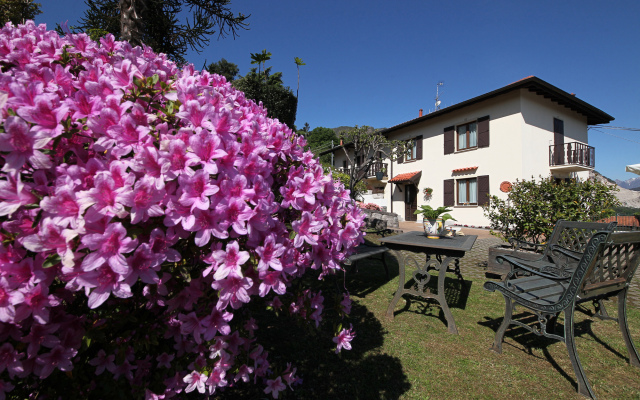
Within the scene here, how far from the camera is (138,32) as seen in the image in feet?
15.1

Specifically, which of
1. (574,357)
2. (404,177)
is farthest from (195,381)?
(404,177)

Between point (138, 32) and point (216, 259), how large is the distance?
523 centimetres

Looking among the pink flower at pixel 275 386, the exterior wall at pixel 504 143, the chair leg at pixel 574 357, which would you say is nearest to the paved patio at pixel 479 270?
the chair leg at pixel 574 357

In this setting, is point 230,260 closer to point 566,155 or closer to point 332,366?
point 332,366

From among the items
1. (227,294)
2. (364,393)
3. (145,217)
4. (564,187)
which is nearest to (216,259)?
(227,294)

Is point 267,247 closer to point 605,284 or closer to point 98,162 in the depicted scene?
point 98,162

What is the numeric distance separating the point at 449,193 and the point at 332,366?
16435 millimetres

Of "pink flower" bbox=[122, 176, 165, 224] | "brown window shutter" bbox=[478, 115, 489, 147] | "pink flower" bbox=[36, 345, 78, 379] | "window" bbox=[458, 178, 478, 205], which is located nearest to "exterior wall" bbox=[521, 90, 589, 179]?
"brown window shutter" bbox=[478, 115, 489, 147]

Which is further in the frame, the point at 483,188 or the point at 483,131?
the point at 483,131

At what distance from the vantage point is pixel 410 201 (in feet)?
66.3

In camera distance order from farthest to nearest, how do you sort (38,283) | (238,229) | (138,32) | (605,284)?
(138,32) → (605,284) → (238,229) → (38,283)

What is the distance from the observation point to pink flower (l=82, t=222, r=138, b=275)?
0.74 m

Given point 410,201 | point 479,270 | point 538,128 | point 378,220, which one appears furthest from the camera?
point 410,201

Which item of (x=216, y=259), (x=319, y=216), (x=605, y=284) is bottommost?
(x=605, y=284)
